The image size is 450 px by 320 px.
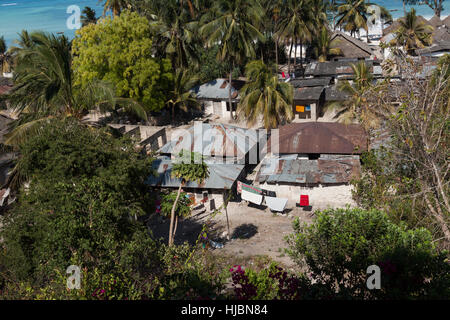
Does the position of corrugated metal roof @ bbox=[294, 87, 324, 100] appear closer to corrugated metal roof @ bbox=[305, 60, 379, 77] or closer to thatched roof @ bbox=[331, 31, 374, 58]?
corrugated metal roof @ bbox=[305, 60, 379, 77]

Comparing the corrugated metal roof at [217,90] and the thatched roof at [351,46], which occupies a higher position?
the thatched roof at [351,46]

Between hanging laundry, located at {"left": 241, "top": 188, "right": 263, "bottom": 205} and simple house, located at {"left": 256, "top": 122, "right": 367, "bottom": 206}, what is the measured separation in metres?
1.03

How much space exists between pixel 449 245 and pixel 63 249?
32.5 feet

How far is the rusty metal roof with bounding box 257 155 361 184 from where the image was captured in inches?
706

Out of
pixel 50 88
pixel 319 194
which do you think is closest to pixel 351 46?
pixel 319 194

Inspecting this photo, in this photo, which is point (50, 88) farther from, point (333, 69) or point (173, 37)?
point (333, 69)

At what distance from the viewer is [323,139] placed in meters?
20.9

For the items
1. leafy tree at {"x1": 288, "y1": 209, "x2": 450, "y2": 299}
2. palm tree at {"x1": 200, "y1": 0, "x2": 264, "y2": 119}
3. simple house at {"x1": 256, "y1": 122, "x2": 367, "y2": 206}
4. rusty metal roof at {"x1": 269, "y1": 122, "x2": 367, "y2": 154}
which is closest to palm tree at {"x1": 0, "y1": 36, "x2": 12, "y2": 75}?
palm tree at {"x1": 200, "y1": 0, "x2": 264, "y2": 119}

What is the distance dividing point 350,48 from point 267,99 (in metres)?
23.6

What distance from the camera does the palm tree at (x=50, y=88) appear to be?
45.8 ft

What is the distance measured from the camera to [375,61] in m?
35.1

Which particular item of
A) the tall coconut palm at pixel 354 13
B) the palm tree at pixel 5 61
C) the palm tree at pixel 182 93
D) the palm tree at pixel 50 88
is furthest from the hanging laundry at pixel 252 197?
the palm tree at pixel 5 61

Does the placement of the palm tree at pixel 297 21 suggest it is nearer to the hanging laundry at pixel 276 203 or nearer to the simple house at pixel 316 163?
the simple house at pixel 316 163
